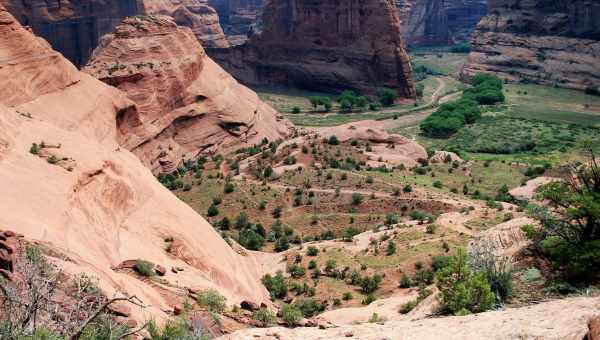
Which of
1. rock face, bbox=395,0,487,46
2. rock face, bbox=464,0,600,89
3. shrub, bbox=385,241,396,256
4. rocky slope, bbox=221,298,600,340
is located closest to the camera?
Result: rocky slope, bbox=221,298,600,340

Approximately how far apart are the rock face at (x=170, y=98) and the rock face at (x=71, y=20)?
115 feet

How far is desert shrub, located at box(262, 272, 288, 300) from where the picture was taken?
32750 millimetres

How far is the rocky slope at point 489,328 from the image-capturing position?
13562 mm

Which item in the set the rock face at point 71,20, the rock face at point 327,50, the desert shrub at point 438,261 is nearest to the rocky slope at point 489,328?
the desert shrub at point 438,261

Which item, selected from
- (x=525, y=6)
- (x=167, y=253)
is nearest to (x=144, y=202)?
(x=167, y=253)

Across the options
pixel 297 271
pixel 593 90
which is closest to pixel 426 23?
pixel 593 90

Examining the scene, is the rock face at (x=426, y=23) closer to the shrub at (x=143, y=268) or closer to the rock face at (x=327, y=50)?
the rock face at (x=327, y=50)

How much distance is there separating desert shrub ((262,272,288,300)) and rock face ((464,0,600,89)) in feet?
286

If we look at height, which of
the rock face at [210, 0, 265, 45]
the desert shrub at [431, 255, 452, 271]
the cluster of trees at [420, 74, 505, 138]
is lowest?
the cluster of trees at [420, 74, 505, 138]

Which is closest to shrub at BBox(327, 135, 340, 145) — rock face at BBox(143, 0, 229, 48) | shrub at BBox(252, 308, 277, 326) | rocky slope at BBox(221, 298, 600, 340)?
shrub at BBox(252, 308, 277, 326)

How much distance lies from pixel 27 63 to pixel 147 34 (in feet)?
59.3

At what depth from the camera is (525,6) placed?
123000 millimetres

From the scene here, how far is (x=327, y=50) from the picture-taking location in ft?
346

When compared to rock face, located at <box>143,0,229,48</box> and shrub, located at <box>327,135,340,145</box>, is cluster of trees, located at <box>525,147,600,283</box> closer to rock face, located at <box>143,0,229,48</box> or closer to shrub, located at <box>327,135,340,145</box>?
shrub, located at <box>327,135,340,145</box>
